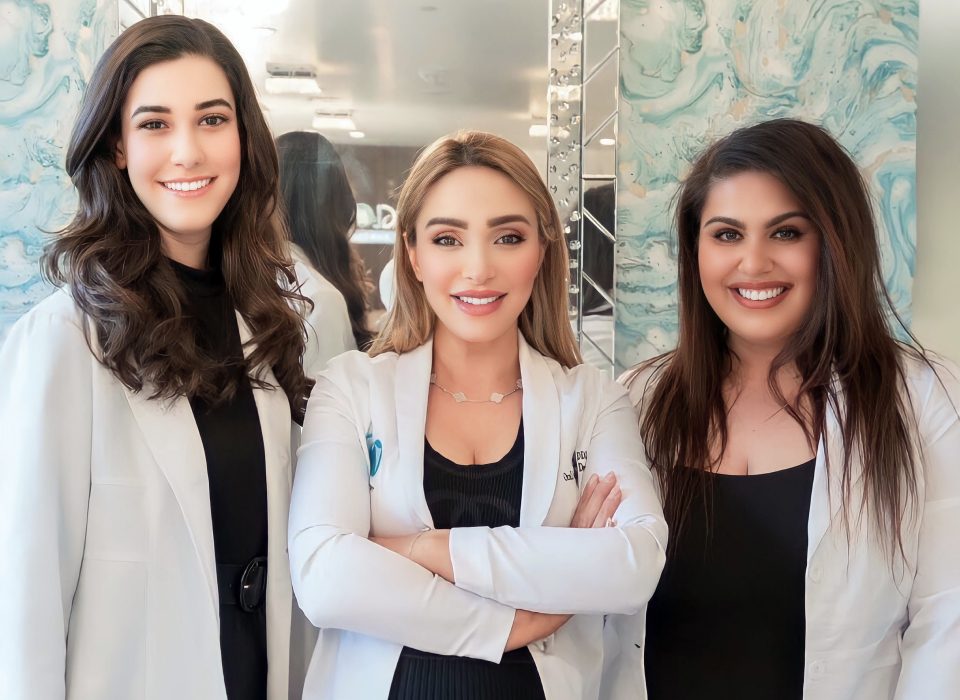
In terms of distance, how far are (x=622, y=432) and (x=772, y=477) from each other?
351mm

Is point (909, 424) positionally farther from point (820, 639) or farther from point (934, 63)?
point (934, 63)

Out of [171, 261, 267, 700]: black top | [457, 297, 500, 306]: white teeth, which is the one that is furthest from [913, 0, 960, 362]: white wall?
[171, 261, 267, 700]: black top

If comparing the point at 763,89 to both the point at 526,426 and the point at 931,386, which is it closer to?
the point at 931,386

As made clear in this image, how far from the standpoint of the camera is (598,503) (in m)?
1.90

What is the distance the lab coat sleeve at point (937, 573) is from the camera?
1.86 m

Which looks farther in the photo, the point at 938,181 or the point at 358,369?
the point at 938,181

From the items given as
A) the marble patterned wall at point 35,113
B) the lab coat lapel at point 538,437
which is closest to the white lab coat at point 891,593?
the lab coat lapel at point 538,437

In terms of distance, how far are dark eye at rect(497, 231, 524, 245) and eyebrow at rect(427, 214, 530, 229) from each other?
3 centimetres

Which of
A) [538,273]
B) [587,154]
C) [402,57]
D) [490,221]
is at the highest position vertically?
[402,57]

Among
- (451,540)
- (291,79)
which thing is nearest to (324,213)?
(291,79)

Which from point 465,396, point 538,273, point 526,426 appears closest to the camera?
point 526,426

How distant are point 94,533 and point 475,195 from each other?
3.54 ft

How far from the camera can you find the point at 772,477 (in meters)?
2.02

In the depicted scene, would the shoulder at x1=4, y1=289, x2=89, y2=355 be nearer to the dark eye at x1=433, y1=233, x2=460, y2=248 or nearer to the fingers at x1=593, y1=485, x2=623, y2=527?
the dark eye at x1=433, y1=233, x2=460, y2=248
